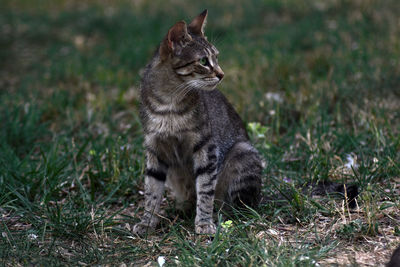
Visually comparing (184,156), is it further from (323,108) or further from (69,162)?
(323,108)

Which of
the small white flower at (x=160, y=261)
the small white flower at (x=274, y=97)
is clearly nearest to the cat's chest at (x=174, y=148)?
the small white flower at (x=160, y=261)

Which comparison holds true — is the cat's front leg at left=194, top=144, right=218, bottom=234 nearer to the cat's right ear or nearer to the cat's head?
the cat's head

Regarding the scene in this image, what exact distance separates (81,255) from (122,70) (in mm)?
3819

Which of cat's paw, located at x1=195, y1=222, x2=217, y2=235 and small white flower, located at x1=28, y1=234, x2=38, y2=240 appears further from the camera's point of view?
cat's paw, located at x1=195, y1=222, x2=217, y2=235

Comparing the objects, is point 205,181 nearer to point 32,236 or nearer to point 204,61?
point 204,61

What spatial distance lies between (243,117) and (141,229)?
2164 mm

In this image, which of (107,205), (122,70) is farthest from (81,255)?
(122,70)

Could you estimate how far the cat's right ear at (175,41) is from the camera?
10.8 feet

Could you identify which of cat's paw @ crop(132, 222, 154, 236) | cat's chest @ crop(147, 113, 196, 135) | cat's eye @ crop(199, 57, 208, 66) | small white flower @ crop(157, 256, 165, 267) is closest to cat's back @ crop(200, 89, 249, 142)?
cat's chest @ crop(147, 113, 196, 135)

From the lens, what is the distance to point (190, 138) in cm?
345

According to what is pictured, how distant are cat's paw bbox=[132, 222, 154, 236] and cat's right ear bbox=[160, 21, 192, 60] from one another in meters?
1.21

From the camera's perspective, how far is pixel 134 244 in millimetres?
3299

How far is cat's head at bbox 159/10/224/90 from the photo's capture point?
10.8ft

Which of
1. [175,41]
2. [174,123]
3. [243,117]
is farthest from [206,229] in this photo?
[243,117]
